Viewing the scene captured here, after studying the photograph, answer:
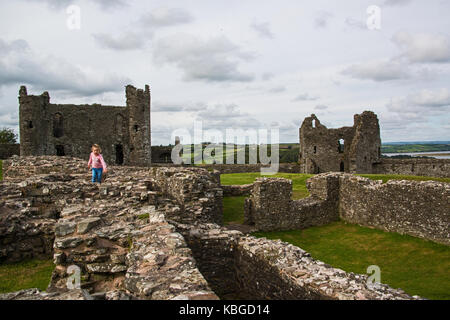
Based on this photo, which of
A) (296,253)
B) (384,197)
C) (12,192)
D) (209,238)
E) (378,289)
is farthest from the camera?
(384,197)

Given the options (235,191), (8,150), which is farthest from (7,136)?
(235,191)

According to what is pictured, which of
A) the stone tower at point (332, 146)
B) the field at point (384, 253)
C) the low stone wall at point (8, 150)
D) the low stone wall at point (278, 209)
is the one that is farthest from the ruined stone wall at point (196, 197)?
the low stone wall at point (8, 150)

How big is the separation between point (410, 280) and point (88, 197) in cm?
966

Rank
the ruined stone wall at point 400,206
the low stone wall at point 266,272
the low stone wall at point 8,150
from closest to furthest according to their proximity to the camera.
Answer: the low stone wall at point 266,272 → the ruined stone wall at point 400,206 → the low stone wall at point 8,150

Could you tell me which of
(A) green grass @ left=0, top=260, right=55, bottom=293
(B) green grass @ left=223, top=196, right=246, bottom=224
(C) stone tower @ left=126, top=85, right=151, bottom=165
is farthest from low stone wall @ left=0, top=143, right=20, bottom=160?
(A) green grass @ left=0, top=260, right=55, bottom=293

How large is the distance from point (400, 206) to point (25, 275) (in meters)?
12.7

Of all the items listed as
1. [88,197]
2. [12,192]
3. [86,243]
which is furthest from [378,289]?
[12,192]

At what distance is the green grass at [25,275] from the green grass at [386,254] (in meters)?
8.01

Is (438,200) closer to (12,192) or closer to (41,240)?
(41,240)

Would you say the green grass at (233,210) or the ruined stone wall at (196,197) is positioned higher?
the ruined stone wall at (196,197)

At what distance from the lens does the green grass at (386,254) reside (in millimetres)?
8227

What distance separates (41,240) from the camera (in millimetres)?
7676

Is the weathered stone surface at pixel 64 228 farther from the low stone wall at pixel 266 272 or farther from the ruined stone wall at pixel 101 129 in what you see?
the ruined stone wall at pixel 101 129

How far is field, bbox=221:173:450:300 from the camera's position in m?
8.24
